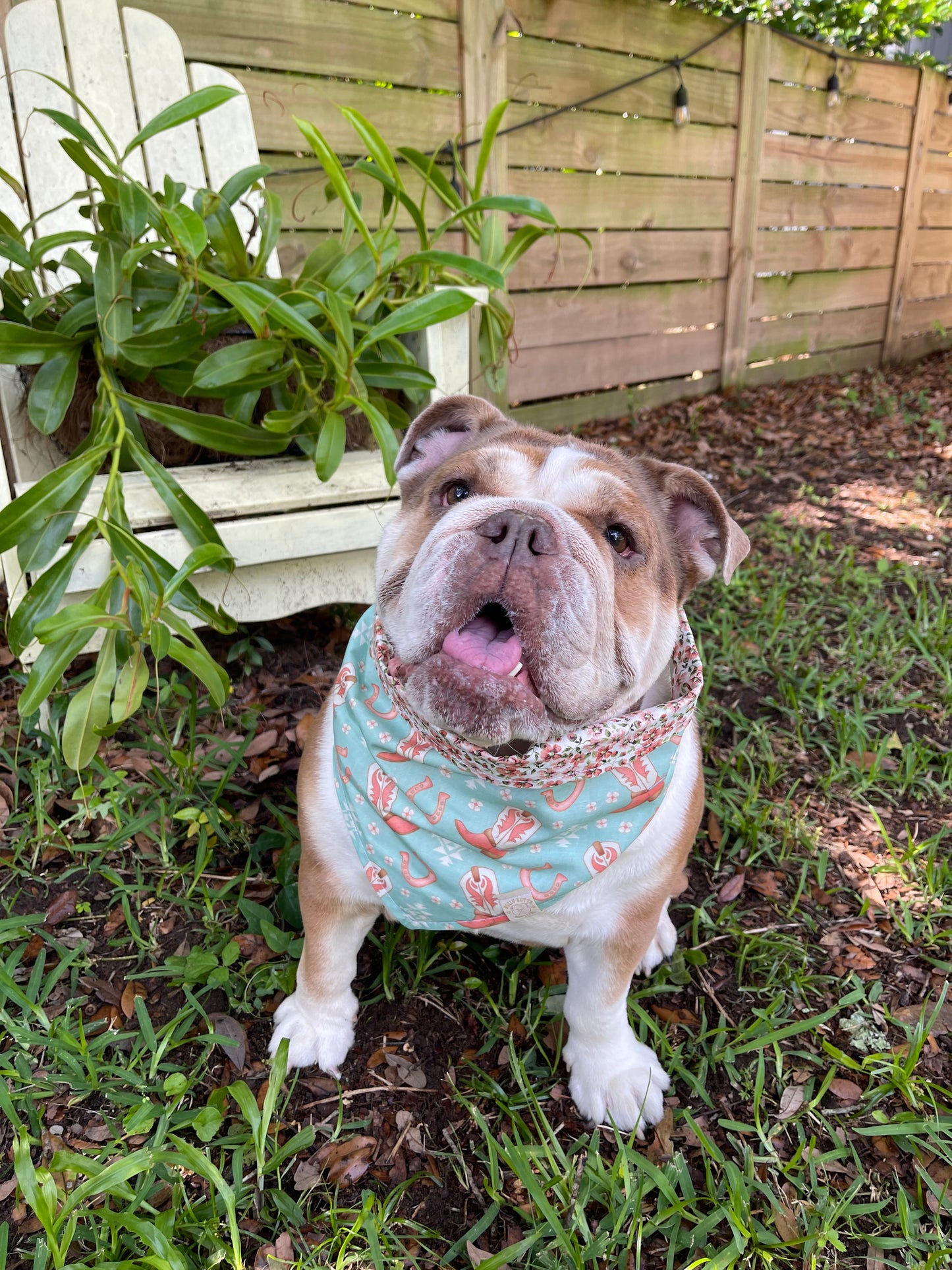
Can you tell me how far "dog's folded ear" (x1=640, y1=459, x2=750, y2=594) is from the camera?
1.88 m

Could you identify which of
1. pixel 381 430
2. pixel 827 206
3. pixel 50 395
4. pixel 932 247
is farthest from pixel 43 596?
pixel 932 247

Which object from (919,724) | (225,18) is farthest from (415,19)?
(919,724)

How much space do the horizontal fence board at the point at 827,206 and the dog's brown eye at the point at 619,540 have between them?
6.34 metres

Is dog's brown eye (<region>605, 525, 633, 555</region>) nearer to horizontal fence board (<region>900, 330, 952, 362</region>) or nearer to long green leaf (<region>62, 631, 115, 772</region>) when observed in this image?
long green leaf (<region>62, 631, 115, 772</region>)

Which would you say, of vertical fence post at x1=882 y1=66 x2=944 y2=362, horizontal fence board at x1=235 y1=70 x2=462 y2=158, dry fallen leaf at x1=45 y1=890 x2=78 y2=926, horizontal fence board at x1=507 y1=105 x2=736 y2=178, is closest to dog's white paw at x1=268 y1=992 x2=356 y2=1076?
dry fallen leaf at x1=45 y1=890 x2=78 y2=926

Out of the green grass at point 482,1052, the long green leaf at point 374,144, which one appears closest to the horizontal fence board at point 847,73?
the long green leaf at point 374,144

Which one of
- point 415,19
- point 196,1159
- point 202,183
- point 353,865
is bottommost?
point 196,1159

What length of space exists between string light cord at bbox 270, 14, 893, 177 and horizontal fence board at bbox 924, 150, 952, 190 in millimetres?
1551

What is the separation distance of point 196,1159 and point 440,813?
29.7 inches

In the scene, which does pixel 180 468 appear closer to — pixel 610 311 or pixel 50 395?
pixel 50 395

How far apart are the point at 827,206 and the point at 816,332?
1.03 metres

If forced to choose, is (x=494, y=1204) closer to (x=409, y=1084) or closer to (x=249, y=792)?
(x=409, y=1084)

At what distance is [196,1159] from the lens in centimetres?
156

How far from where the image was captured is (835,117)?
23.9 feet
